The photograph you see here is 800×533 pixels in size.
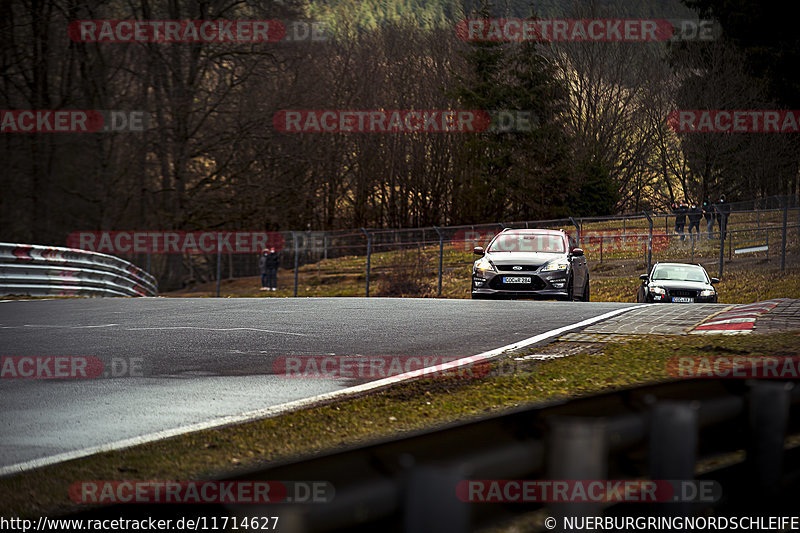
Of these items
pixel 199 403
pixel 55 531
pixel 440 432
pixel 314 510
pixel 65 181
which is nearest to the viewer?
pixel 314 510

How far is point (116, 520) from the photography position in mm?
1994

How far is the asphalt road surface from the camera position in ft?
21.8

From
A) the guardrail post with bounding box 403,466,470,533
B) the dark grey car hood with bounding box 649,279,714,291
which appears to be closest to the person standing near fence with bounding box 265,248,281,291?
the dark grey car hood with bounding box 649,279,714,291

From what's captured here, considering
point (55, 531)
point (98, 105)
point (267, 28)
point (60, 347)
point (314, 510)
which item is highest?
point (267, 28)

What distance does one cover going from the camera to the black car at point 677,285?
72.9ft

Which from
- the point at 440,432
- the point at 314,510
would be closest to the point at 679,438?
the point at 440,432

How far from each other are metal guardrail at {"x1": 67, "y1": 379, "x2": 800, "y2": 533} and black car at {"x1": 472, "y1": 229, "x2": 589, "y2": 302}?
52.8 ft

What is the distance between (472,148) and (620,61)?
51.2ft

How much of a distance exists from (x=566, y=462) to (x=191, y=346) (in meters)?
8.98

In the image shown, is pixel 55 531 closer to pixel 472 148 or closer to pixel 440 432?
pixel 440 432
